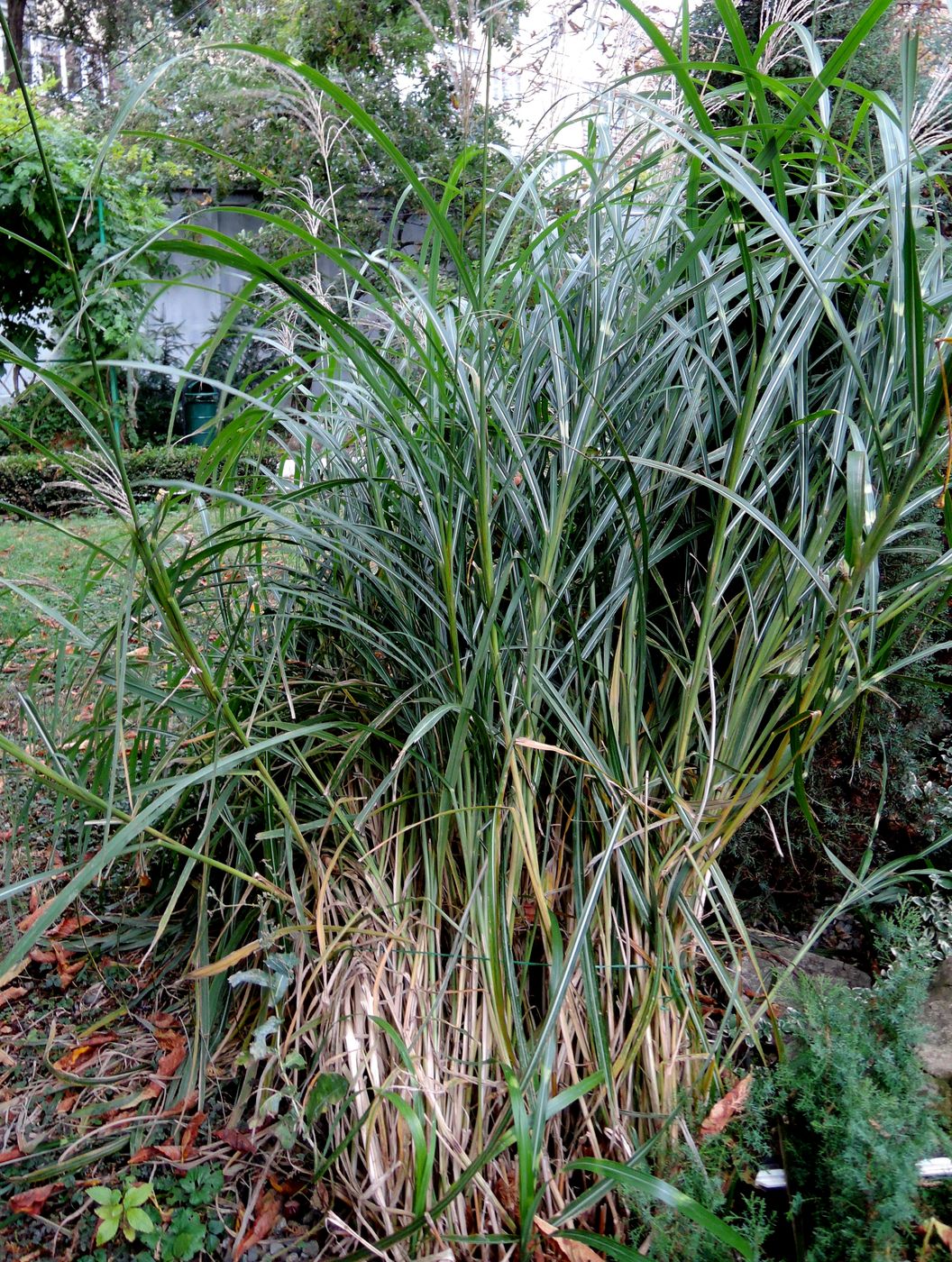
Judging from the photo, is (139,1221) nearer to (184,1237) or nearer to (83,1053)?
(184,1237)

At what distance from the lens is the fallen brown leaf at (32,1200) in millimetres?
1170

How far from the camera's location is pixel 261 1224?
118cm

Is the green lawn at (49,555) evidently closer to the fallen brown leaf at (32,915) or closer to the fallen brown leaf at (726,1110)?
the fallen brown leaf at (32,915)

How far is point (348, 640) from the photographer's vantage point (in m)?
1.48

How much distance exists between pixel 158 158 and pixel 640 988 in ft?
35.5

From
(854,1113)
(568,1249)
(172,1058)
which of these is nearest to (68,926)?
(172,1058)

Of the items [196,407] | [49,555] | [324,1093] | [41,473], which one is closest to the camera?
[324,1093]

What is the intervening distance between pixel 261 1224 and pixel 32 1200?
0.31 meters

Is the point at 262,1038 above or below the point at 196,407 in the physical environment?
above

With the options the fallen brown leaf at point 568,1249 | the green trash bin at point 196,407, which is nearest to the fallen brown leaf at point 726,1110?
the fallen brown leaf at point 568,1249

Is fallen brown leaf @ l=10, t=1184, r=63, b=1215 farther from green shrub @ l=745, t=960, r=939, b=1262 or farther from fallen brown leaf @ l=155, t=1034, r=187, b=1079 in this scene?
green shrub @ l=745, t=960, r=939, b=1262

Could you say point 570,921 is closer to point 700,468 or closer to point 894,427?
point 700,468

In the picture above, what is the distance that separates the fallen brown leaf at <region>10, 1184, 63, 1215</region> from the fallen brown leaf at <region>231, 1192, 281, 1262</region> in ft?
0.90

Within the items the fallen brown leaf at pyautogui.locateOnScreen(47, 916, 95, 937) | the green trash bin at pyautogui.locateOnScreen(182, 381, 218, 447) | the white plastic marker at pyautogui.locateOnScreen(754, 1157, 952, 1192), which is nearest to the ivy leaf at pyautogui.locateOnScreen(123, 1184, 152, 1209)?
the fallen brown leaf at pyautogui.locateOnScreen(47, 916, 95, 937)
